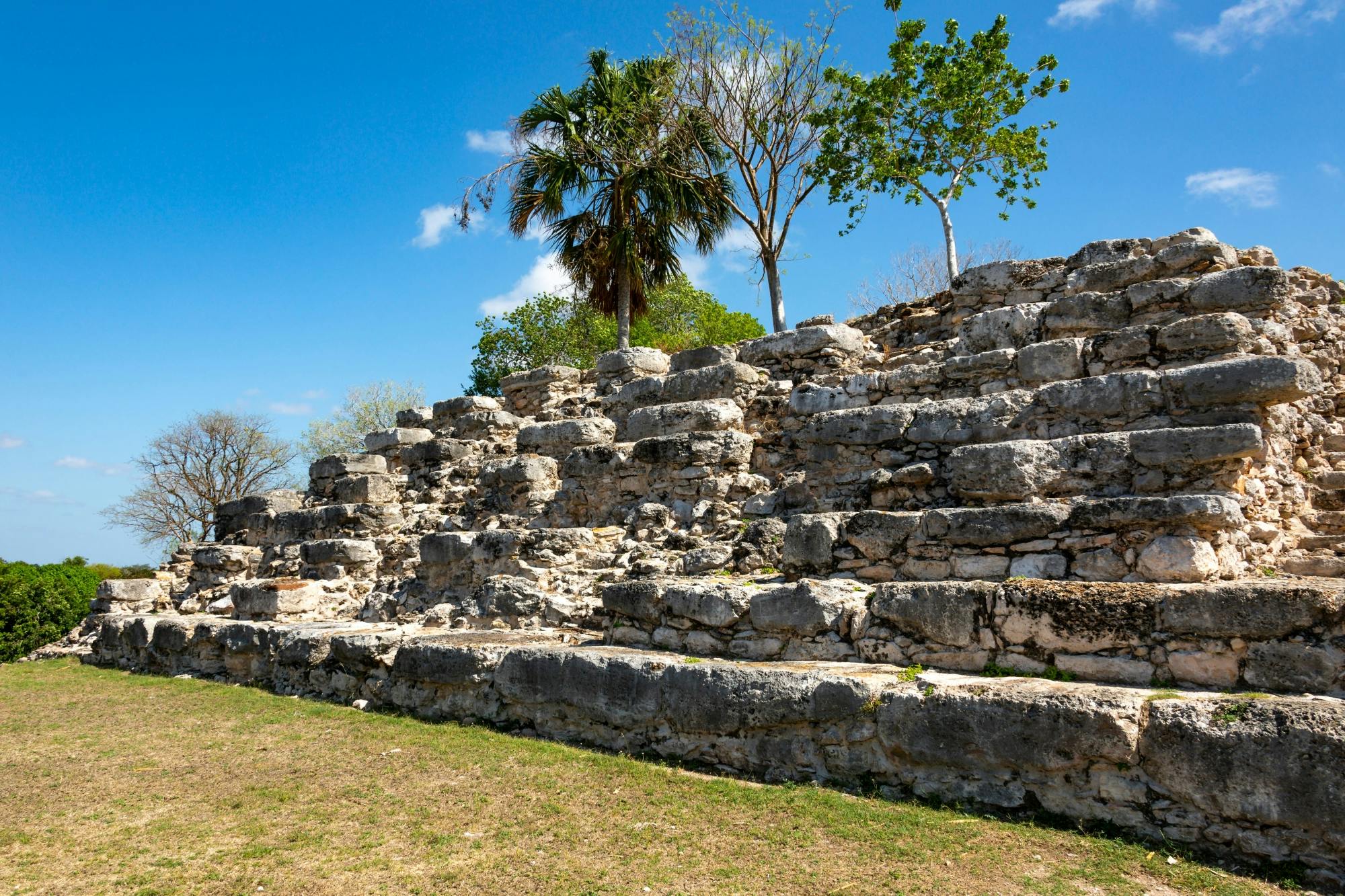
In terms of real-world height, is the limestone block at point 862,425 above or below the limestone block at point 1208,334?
below

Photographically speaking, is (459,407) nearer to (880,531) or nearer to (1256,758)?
(880,531)

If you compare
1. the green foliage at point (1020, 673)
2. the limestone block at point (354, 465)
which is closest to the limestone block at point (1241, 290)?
the green foliage at point (1020, 673)

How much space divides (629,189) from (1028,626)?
14.0 m

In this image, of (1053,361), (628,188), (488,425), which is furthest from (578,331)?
(1053,361)

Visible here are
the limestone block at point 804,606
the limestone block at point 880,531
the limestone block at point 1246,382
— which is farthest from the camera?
the limestone block at point 880,531

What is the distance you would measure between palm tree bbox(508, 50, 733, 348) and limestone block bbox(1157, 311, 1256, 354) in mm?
11283

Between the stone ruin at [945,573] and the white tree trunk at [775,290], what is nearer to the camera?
the stone ruin at [945,573]

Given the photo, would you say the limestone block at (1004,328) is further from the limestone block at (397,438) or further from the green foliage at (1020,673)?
A: the limestone block at (397,438)

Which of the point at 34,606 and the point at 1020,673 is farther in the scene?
the point at 34,606

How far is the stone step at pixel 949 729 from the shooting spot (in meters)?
3.45

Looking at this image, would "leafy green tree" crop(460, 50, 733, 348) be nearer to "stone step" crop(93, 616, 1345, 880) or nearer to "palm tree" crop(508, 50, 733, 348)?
"palm tree" crop(508, 50, 733, 348)

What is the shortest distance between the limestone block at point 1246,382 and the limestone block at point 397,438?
931 centimetres

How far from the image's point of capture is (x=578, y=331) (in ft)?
87.7

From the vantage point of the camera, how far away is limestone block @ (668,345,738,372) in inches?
365
